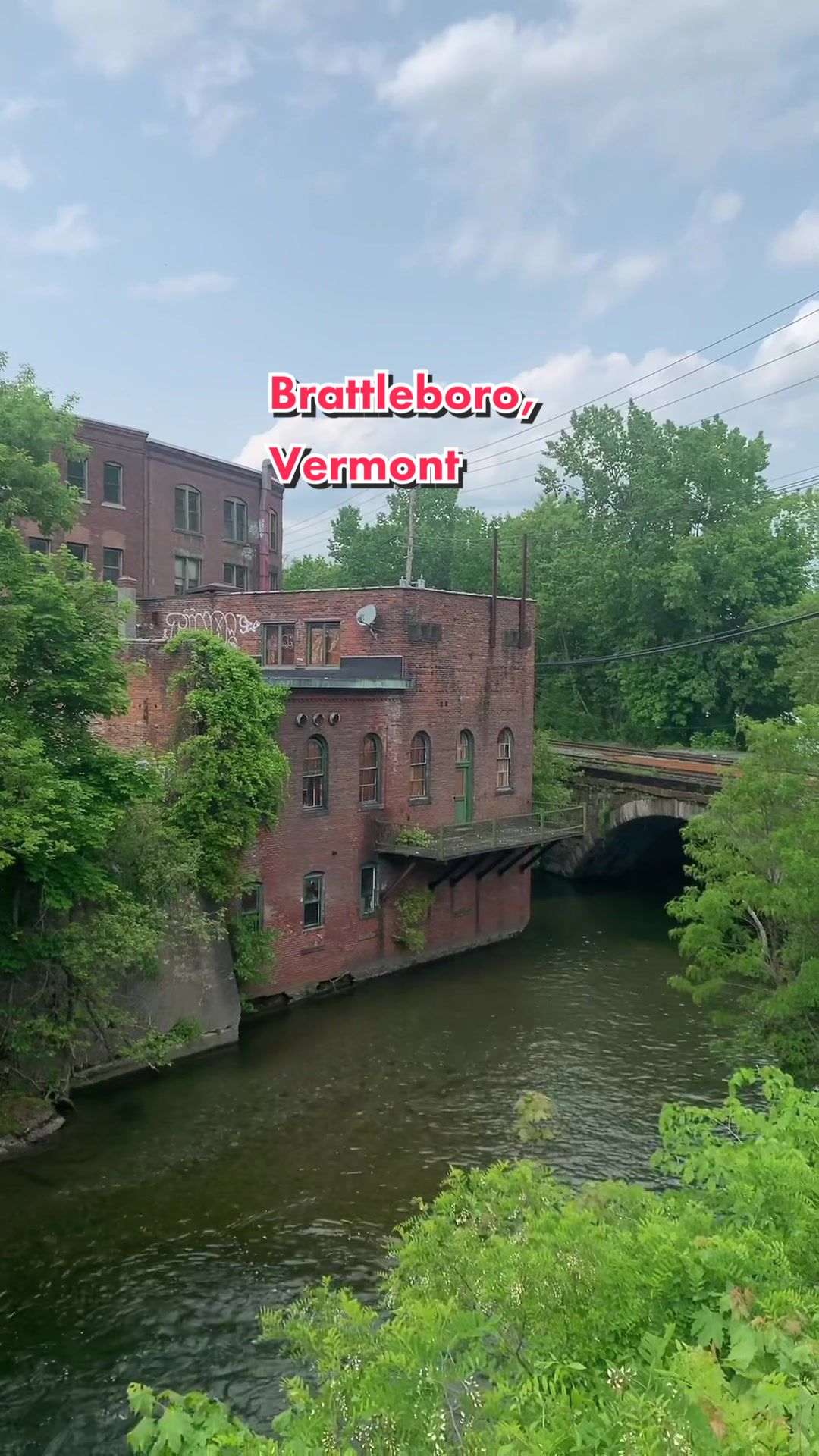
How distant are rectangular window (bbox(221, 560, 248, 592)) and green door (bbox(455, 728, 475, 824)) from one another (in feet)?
64.3

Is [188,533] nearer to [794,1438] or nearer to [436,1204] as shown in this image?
[436,1204]

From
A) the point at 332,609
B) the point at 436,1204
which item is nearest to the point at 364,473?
the point at 332,609

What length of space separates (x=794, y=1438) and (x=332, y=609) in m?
26.2

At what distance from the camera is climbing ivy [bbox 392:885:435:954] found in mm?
28047

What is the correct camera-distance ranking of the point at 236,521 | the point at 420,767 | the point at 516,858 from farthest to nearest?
the point at 236,521
the point at 516,858
the point at 420,767

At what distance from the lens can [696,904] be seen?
17.4 meters

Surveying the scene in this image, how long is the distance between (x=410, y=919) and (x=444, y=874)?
1717 mm

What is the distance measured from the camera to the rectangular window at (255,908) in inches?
939

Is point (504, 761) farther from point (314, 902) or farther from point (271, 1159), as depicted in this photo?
point (271, 1159)

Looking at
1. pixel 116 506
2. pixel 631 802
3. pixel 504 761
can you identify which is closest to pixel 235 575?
pixel 116 506

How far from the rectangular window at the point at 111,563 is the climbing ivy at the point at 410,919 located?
67.1 ft

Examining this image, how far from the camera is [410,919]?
2805cm

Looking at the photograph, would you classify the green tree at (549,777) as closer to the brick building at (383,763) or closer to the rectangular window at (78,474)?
the brick building at (383,763)
